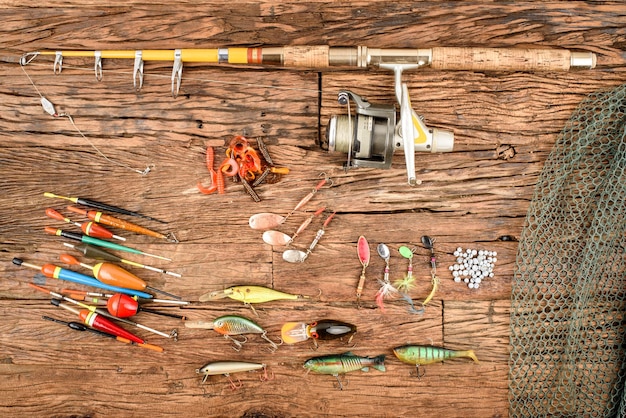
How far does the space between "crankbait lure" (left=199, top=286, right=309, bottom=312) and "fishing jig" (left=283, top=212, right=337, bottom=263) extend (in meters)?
0.19

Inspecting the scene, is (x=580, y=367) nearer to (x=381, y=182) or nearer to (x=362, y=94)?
(x=381, y=182)

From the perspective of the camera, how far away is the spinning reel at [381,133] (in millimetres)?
2689

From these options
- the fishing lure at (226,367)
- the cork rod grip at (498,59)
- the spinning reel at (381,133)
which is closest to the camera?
the spinning reel at (381,133)

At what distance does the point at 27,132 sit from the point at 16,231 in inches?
21.9

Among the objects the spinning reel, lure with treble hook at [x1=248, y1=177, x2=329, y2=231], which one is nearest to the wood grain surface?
lure with treble hook at [x1=248, y1=177, x2=329, y2=231]

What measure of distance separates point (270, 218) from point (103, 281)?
0.95 m

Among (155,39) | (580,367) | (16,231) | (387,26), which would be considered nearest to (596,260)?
(580,367)

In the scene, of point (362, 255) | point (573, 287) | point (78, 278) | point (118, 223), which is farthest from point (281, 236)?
point (573, 287)

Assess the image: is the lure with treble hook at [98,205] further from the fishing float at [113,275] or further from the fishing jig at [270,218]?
the fishing jig at [270,218]

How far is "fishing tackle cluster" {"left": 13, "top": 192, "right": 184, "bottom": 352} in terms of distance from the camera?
286 cm

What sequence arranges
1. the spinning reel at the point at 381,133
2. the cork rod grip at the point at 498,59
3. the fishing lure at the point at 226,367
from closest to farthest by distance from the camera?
the spinning reel at the point at 381,133
the cork rod grip at the point at 498,59
the fishing lure at the point at 226,367

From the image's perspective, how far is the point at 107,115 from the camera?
9.71ft

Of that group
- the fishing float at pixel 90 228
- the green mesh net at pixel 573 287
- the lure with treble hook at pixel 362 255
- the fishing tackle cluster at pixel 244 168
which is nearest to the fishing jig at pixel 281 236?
the fishing tackle cluster at pixel 244 168

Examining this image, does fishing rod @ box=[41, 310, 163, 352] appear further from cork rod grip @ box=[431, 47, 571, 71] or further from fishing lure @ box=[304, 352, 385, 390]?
cork rod grip @ box=[431, 47, 571, 71]
